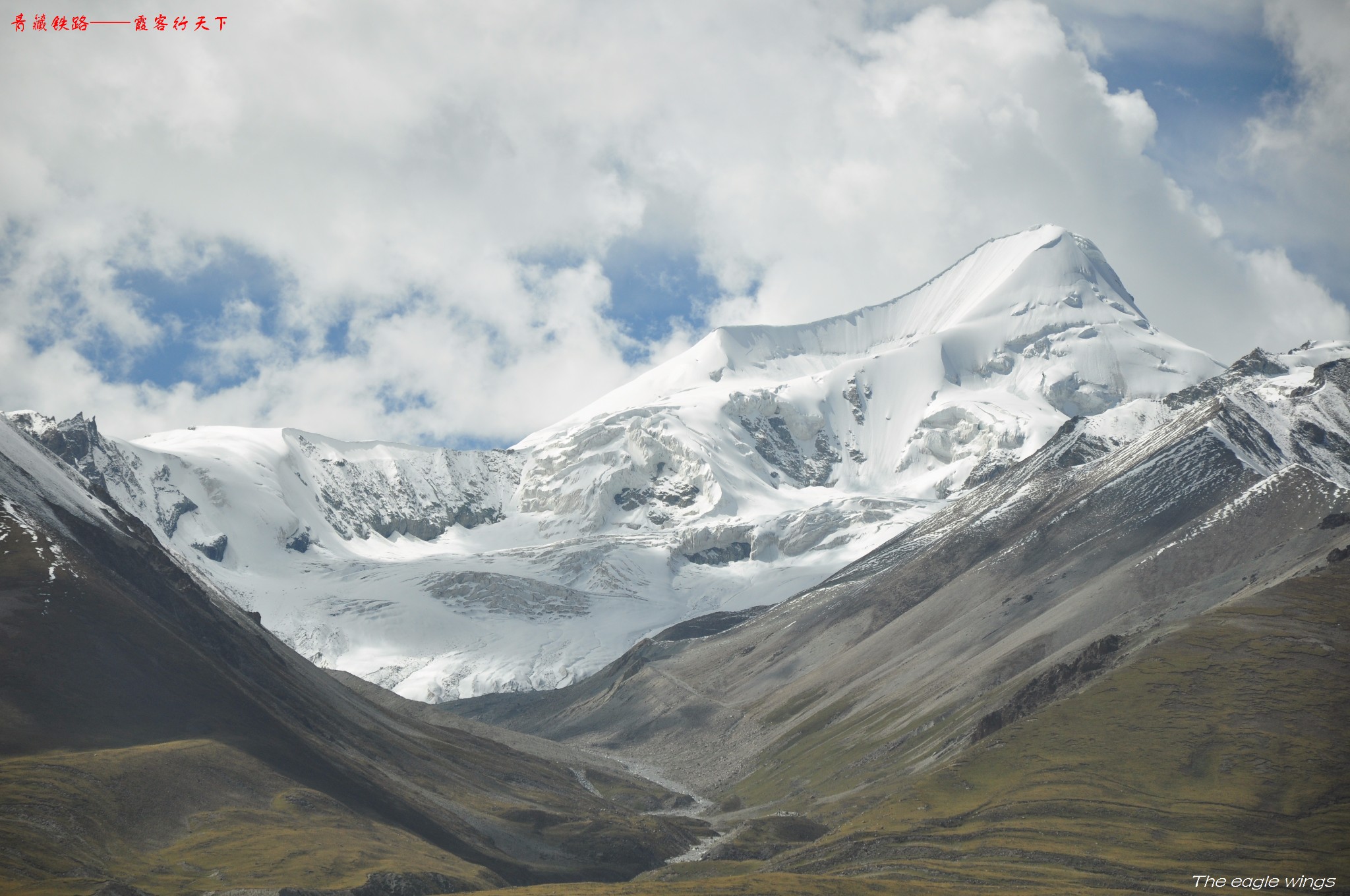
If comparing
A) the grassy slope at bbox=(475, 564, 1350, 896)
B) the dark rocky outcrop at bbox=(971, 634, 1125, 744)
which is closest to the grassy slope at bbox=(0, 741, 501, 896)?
the grassy slope at bbox=(475, 564, 1350, 896)

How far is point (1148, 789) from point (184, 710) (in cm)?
9230

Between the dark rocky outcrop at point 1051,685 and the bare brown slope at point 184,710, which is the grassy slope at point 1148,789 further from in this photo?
the bare brown slope at point 184,710

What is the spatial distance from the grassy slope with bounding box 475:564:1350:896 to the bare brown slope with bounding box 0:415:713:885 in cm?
1925

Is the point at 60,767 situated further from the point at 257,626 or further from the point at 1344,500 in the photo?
the point at 1344,500

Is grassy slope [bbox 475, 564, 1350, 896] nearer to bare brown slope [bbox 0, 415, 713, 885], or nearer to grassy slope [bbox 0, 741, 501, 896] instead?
grassy slope [bbox 0, 741, 501, 896]

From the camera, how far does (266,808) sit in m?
111

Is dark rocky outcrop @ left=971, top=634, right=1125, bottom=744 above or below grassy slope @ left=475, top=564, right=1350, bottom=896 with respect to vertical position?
above

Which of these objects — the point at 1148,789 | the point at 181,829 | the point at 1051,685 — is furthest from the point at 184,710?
the point at 1051,685

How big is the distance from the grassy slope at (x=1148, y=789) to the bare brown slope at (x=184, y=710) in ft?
63.1

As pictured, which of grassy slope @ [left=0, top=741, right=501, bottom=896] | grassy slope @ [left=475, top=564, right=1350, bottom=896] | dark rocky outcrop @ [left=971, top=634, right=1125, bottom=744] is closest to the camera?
grassy slope @ [left=0, top=741, right=501, bottom=896]

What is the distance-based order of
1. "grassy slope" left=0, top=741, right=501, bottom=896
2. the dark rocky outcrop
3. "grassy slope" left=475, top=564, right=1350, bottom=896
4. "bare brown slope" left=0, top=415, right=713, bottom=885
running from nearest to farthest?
"grassy slope" left=0, top=741, right=501, bottom=896
"grassy slope" left=475, top=564, right=1350, bottom=896
"bare brown slope" left=0, top=415, right=713, bottom=885
the dark rocky outcrop

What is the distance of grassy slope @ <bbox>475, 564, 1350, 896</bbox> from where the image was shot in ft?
347

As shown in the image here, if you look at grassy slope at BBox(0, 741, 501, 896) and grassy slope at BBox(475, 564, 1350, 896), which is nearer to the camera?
grassy slope at BBox(0, 741, 501, 896)

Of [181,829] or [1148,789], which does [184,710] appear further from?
[1148,789]
